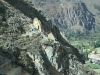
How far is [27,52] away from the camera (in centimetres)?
2230

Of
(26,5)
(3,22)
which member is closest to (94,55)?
(26,5)

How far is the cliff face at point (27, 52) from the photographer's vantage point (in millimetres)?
A: 20609

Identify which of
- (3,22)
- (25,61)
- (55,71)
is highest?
(3,22)

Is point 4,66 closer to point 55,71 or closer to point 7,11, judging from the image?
point 55,71

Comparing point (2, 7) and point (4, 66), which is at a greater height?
point (2, 7)

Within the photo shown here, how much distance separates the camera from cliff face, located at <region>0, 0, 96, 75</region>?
20.6m

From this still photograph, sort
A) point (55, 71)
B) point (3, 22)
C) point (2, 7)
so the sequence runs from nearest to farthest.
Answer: point (55, 71) < point (3, 22) < point (2, 7)

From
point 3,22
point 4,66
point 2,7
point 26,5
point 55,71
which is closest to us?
point 4,66

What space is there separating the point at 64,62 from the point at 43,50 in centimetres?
228

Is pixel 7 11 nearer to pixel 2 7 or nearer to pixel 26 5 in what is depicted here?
pixel 2 7

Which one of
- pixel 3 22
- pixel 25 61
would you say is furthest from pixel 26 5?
pixel 25 61

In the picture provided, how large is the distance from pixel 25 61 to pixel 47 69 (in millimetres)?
2125

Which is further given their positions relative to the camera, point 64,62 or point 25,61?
Answer: point 64,62

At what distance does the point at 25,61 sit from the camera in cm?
2098
